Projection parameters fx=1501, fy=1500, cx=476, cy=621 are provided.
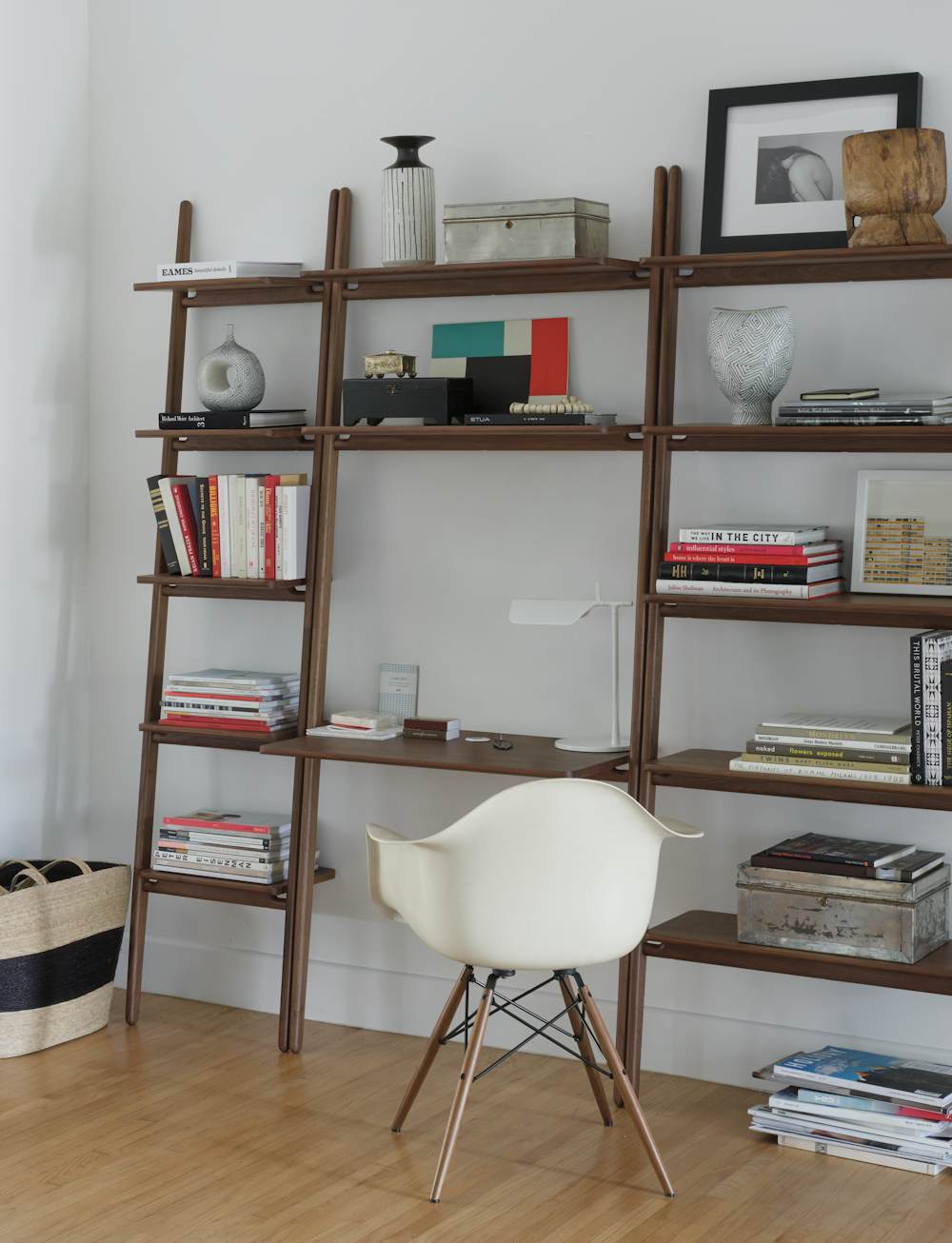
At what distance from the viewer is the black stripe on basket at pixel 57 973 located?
369cm

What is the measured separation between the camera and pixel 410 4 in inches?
151

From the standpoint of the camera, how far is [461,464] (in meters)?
3.86

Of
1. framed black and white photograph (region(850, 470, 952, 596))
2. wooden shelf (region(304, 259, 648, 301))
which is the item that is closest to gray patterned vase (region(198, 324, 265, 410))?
wooden shelf (region(304, 259, 648, 301))

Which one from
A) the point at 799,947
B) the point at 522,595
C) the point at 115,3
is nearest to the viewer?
the point at 799,947

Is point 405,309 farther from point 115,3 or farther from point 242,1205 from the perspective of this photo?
point 242,1205

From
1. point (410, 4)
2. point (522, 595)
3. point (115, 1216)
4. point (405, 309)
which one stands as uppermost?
point (410, 4)

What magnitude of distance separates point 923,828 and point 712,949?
0.56 metres

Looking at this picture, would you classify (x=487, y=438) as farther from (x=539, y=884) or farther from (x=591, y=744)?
(x=539, y=884)

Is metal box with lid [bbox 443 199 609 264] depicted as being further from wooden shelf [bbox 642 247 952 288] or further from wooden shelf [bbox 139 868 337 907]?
wooden shelf [bbox 139 868 337 907]

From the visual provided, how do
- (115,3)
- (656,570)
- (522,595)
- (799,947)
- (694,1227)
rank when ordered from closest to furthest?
1. (694,1227)
2. (799,947)
3. (656,570)
4. (522,595)
5. (115,3)

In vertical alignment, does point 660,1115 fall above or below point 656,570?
below

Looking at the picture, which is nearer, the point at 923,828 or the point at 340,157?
the point at 923,828

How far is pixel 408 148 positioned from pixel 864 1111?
2.42 m

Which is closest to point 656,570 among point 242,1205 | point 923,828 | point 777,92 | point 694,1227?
point 923,828
